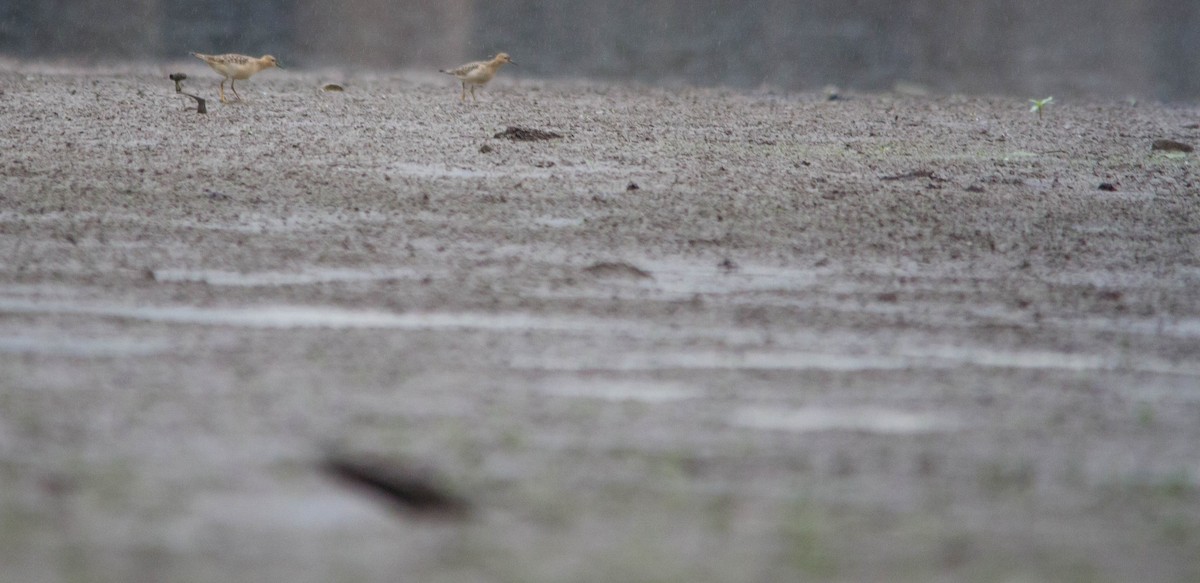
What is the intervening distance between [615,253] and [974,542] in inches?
133

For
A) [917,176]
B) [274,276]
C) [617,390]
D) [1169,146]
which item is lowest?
[617,390]

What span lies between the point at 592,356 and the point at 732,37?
9.88 m

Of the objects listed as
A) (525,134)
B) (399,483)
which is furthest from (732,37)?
(399,483)

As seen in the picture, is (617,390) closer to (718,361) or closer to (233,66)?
(718,361)

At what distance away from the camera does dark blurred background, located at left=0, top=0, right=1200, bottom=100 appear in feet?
45.5

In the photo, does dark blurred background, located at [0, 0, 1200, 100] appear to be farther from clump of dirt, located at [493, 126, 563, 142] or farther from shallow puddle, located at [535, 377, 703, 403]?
shallow puddle, located at [535, 377, 703, 403]

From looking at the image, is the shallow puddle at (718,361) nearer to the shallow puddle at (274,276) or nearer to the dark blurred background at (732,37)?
the shallow puddle at (274,276)

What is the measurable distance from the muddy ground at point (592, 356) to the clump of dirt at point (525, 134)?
0.21 metres

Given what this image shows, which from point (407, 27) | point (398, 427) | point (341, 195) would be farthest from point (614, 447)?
point (407, 27)

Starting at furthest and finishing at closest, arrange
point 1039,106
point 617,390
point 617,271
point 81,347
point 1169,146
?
point 1039,106 < point 1169,146 < point 617,271 < point 81,347 < point 617,390

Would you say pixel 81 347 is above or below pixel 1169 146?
below

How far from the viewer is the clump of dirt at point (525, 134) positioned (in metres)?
9.39

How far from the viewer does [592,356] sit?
15.4ft

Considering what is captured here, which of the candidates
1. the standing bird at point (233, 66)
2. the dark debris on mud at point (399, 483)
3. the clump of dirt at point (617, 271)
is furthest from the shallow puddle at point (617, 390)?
the standing bird at point (233, 66)
